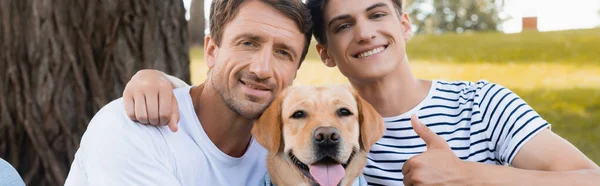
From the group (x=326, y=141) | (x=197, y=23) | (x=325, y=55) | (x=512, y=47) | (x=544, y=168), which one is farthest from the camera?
(x=197, y=23)

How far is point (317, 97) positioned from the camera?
299cm

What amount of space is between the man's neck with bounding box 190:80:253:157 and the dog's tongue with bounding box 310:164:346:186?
1.54 feet

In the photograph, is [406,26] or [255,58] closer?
[255,58]

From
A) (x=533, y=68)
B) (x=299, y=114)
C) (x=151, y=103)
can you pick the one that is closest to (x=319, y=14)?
(x=299, y=114)

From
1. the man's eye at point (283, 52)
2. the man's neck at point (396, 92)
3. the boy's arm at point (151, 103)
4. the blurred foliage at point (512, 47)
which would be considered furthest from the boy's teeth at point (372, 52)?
the blurred foliage at point (512, 47)

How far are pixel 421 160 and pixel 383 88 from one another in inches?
22.3

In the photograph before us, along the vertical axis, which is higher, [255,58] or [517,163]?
[255,58]

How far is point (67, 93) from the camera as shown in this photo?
153 inches

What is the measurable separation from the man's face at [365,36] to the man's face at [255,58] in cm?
Result: 26

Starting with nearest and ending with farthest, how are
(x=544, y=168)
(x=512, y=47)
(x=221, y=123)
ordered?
1. (x=544, y=168)
2. (x=221, y=123)
3. (x=512, y=47)

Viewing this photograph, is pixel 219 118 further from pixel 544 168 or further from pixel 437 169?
pixel 544 168

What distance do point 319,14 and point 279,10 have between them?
376 mm

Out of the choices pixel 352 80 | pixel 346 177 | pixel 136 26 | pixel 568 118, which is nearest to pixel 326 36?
pixel 352 80

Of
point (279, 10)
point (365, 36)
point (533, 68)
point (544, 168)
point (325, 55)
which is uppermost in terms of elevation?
point (279, 10)
